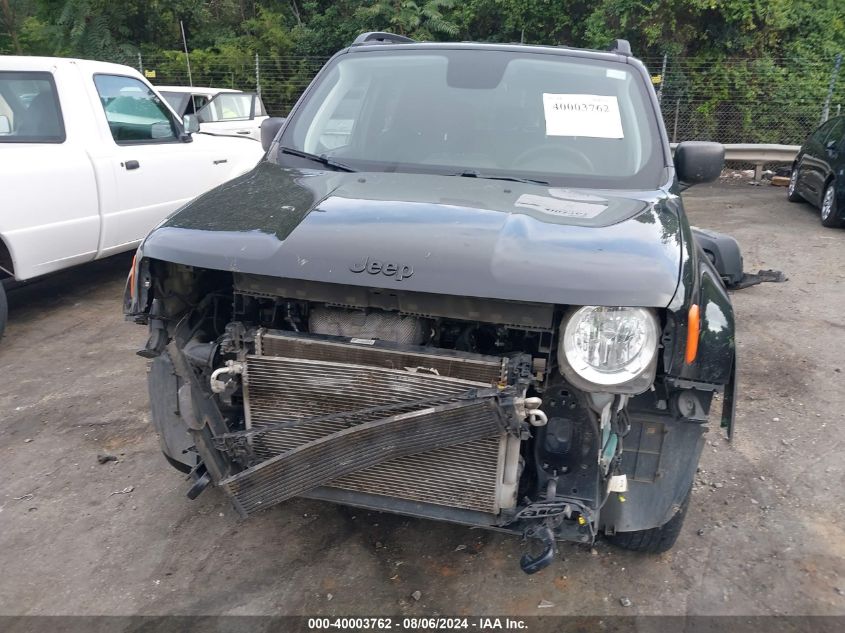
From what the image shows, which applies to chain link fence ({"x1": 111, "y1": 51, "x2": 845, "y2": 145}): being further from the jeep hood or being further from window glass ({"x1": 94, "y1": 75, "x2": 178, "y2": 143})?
the jeep hood

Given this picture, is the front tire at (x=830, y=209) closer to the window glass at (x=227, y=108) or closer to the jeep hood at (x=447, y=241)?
the jeep hood at (x=447, y=241)

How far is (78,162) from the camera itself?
5.21 metres

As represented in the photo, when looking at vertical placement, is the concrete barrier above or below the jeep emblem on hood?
below

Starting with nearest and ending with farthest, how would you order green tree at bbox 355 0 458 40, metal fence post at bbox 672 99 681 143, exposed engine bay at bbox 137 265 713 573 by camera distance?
exposed engine bay at bbox 137 265 713 573, metal fence post at bbox 672 99 681 143, green tree at bbox 355 0 458 40

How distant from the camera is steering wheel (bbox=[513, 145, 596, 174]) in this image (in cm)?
322

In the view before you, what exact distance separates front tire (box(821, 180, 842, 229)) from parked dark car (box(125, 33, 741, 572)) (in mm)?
7128

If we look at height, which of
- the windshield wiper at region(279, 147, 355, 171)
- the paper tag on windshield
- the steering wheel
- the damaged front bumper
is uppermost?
the paper tag on windshield

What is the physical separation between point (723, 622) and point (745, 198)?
1023 centimetres

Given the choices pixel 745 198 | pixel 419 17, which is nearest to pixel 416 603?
pixel 745 198

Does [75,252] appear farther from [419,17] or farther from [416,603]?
[419,17]

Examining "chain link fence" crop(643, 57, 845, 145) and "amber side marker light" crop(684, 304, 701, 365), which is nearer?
"amber side marker light" crop(684, 304, 701, 365)

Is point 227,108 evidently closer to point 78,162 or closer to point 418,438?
point 78,162

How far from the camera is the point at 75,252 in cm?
536

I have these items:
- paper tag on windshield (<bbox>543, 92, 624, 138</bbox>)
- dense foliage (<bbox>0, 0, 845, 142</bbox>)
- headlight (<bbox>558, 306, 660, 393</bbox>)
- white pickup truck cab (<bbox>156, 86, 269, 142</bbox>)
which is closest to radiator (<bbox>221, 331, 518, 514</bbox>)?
headlight (<bbox>558, 306, 660, 393</bbox>)
